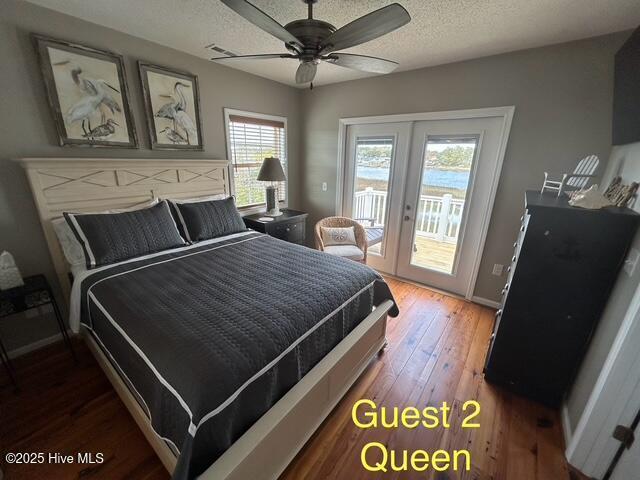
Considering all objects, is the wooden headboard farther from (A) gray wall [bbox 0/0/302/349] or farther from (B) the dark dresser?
(B) the dark dresser

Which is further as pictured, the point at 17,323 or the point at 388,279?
the point at 388,279

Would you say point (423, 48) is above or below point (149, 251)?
above

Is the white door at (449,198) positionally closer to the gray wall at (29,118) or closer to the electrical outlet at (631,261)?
the electrical outlet at (631,261)

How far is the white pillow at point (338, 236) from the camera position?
310 centimetres

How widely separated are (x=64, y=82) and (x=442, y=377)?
3.48m

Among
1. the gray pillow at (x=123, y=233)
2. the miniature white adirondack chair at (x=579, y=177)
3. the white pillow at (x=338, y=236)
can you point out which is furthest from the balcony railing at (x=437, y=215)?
the gray pillow at (x=123, y=233)

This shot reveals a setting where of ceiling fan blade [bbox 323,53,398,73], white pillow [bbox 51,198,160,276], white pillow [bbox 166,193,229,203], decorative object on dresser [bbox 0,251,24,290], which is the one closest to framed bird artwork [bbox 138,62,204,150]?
white pillow [bbox 166,193,229,203]

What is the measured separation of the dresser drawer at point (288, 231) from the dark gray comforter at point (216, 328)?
1.05m

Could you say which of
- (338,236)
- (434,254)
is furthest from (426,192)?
(338,236)

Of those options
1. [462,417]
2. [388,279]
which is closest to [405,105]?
[388,279]

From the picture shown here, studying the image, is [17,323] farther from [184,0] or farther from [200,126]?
[184,0]

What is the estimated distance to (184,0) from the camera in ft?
5.23

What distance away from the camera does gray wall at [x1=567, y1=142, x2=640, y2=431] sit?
4.05 ft

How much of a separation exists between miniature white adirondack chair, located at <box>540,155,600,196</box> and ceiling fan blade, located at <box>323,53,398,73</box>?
1421mm
